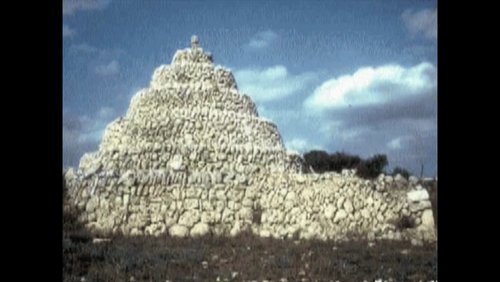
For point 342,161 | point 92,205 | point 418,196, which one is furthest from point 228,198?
point 342,161

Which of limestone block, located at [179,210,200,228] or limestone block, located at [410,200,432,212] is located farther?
limestone block, located at [179,210,200,228]

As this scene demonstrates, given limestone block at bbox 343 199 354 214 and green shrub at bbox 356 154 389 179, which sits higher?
green shrub at bbox 356 154 389 179

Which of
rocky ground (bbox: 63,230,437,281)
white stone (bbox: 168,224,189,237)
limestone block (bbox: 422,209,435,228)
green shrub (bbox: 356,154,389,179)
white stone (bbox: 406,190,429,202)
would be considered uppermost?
green shrub (bbox: 356,154,389,179)

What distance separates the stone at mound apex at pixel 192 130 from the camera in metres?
17.6

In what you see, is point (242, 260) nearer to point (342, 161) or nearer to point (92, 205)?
point (92, 205)

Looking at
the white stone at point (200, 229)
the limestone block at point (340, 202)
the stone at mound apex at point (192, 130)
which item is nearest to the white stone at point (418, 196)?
the limestone block at point (340, 202)

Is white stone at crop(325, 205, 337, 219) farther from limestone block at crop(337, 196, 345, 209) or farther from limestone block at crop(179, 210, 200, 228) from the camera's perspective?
limestone block at crop(179, 210, 200, 228)

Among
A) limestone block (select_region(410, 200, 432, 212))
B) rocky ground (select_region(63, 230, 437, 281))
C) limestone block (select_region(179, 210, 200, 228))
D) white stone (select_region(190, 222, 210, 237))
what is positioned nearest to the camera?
rocky ground (select_region(63, 230, 437, 281))

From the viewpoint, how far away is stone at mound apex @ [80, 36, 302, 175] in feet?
57.8

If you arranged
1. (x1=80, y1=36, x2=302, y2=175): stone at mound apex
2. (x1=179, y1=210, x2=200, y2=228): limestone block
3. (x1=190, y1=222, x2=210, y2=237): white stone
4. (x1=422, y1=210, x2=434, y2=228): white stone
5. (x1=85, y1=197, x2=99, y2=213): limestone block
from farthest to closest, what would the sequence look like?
(x1=80, y1=36, x2=302, y2=175): stone at mound apex < (x1=85, y1=197, x2=99, y2=213): limestone block < (x1=179, y1=210, x2=200, y2=228): limestone block < (x1=422, y1=210, x2=434, y2=228): white stone < (x1=190, y1=222, x2=210, y2=237): white stone

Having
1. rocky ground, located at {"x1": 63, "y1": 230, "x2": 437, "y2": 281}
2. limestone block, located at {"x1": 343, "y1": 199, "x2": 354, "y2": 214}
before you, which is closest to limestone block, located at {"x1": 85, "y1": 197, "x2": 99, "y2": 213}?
rocky ground, located at {"x1": 63, "y1": 230, "x2": 437, "y2": 281}

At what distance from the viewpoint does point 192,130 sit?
1888cm

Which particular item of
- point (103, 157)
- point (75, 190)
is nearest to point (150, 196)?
point (75, 190)

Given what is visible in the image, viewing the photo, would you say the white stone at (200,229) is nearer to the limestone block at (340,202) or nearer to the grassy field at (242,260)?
the grassy field at (242,260)
